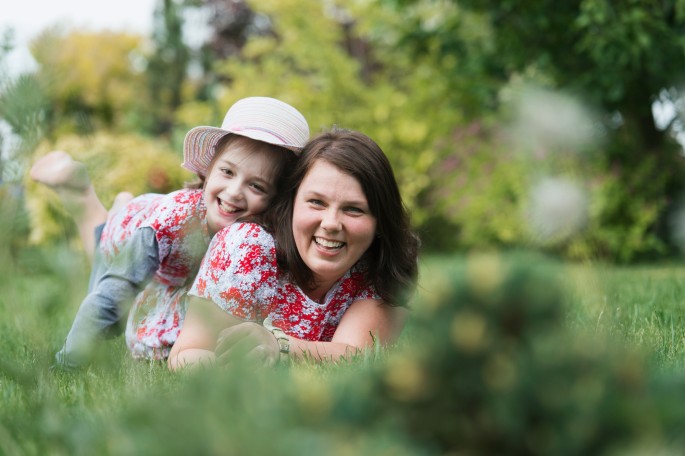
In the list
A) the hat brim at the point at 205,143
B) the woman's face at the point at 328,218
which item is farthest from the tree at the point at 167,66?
the woman's face at the point at 328,218

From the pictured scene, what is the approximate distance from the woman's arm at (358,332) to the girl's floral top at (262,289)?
0.07m

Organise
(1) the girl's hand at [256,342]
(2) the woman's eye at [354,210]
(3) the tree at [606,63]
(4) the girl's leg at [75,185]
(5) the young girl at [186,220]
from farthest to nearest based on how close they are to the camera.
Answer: (3) the tree at [606,63], (4) the girl's leg at [75,185], (5) the young girl at [186,220], (2) the woman's eye at [354,210], (1) the girl's hand at [256,342]

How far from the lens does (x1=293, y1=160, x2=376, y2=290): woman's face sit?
8.44 feet

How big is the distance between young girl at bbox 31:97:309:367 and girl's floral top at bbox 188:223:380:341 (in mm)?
152

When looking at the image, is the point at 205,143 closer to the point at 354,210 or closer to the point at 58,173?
the point at 354,210

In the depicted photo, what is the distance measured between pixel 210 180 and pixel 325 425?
199 centimetres

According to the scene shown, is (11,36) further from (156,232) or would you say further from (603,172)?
(603,172)

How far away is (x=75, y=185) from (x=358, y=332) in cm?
159

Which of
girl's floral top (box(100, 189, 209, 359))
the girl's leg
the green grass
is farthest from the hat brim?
the green grass

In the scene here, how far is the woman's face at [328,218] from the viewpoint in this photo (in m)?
2.57

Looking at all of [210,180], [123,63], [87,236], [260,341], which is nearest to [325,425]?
[260,341]

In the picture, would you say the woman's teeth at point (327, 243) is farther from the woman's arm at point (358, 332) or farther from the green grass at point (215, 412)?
the green grass at point (215, 412)

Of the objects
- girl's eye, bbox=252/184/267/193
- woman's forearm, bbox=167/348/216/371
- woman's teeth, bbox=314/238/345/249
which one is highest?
girl's eye, bbox=252/184/267/193

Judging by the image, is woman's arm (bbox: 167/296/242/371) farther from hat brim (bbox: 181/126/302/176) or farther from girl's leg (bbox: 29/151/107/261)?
girl's leg (bbox: 29/151/107/261)
